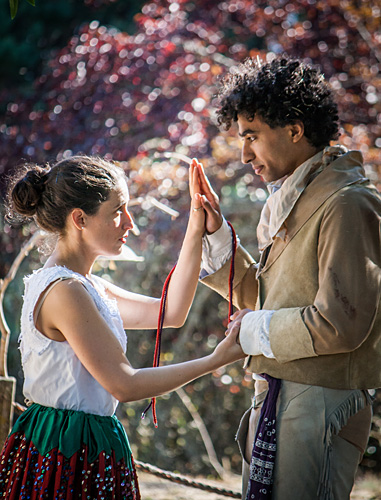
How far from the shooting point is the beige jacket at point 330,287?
1.72 m

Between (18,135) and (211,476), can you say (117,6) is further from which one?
(211,476)

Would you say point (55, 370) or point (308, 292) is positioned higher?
point (308, 292)

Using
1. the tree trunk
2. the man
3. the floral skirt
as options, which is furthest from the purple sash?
the tree trunk

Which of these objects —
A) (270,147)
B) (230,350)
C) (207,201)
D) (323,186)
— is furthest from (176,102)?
(230,350)

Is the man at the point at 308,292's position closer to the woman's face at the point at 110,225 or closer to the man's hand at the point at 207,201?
Answer: the man's hand at the point at 207,201

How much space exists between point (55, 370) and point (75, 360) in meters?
0.07

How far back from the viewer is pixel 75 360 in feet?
6.19

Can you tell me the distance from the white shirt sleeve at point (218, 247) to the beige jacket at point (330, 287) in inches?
10.2

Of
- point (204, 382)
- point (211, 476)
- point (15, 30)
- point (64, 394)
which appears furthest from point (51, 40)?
point (64, 394)

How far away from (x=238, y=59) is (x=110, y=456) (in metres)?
3.56

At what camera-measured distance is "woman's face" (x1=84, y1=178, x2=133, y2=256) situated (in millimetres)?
2029

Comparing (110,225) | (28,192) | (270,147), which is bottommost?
(110,225)

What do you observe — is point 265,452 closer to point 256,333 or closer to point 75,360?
point 256,333

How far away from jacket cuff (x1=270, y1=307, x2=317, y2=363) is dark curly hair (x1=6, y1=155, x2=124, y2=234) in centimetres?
69
